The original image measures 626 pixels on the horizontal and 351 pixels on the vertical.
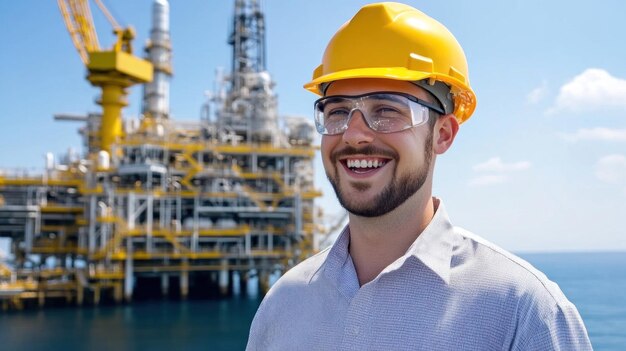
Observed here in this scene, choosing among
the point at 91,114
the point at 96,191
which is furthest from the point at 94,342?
the point at 91,114

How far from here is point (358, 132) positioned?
2.71 meters

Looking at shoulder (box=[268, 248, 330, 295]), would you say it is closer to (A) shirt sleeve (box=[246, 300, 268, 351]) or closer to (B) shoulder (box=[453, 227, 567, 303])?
(A) shirt sleeve (box=[246, 300, 268, 351])

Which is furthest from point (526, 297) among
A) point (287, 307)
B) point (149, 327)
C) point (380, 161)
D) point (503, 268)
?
point (149, 327)

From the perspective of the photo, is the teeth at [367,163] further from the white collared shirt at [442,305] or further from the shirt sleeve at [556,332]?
the shirt sleeve at [556,332]

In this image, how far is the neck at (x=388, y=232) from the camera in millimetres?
2758

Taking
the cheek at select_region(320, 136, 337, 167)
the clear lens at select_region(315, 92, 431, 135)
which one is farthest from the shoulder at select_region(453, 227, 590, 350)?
the cheek at select_region(320, 136, 337, 167)

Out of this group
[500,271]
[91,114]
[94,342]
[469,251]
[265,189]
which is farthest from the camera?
[91,114]

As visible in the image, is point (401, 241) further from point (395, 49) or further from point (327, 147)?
point (395, 49)

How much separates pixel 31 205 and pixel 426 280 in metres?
46.1

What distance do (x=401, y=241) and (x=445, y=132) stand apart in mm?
599

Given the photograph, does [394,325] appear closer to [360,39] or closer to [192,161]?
[360,39]

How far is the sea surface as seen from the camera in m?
29.1

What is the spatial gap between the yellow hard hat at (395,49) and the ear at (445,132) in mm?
58

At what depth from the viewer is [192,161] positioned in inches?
1706
